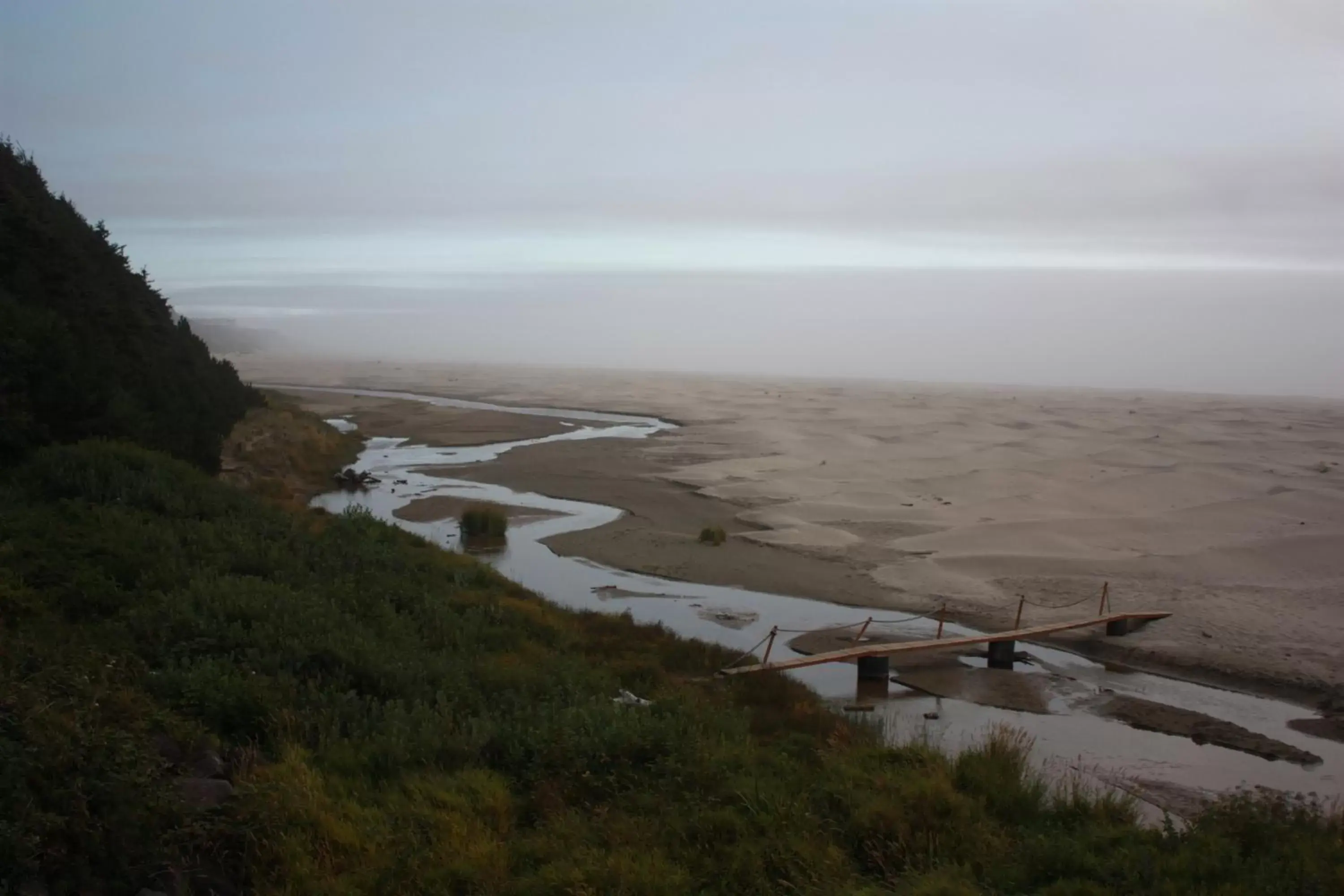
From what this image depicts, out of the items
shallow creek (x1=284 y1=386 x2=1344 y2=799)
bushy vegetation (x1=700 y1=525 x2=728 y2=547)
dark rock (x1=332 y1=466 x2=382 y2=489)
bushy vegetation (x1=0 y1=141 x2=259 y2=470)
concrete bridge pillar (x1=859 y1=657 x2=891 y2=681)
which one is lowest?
shallow creek (x1=284 y1=386 x2=1344 y2=799)

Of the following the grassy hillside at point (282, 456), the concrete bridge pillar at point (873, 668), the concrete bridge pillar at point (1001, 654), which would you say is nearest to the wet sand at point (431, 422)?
the grassy hillside at point (282, 456)

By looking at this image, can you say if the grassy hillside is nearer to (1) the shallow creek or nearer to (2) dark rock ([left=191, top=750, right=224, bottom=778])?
(1) the shallow creek

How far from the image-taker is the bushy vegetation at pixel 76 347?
13.2 metres

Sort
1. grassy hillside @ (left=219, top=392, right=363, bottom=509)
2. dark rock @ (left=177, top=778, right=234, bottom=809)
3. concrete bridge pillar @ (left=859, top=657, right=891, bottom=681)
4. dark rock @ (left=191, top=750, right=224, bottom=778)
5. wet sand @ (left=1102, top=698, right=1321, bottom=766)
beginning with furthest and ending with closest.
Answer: grassy hillside @ (left=219, top=392, right=363, bottom=509) < concrete bridge pillar @ (left=859, top=657, right=891, bottom=681) < wet sand @ (left=1102, top=698, right=1321, bottom=766) < dark rock @ (left=191, top=750, right=224, bottom=778) < dark rock @ (left=177, top=778, right=234, bottom=809)

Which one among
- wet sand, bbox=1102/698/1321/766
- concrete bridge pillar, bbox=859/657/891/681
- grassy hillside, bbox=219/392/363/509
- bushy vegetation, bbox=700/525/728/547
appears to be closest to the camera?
wet sand, bbox=1102/698/1321/766

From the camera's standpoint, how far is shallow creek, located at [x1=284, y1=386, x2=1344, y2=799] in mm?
10773

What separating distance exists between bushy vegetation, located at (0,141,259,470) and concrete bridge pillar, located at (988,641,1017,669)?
1383 centimetres

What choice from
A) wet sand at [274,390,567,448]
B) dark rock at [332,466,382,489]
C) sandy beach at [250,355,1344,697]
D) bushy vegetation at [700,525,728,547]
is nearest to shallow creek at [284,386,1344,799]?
sandy beach at [250,355,1344,697]

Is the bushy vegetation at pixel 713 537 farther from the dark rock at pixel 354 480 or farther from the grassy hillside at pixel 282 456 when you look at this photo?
the dark rock at pixel 354 480

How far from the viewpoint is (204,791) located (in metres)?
6.01

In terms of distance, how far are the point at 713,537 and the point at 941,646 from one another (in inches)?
367

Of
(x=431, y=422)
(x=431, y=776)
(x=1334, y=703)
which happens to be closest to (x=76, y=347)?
(x=431, y=776)

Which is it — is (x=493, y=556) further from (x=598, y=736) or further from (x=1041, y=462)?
(x=1041, y=462)

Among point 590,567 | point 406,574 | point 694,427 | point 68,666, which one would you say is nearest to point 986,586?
point 590,567
